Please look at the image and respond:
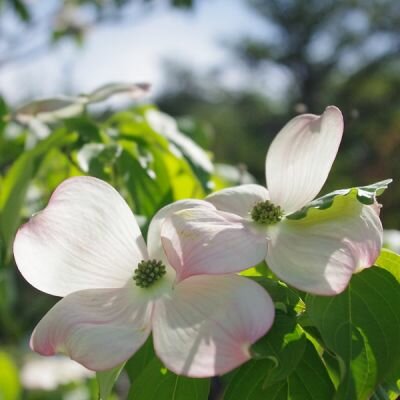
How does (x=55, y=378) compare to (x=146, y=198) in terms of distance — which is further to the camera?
(x=55, y=378)

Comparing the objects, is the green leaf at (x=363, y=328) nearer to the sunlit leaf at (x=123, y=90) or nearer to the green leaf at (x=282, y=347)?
the green leaf at (x=282, y=347)

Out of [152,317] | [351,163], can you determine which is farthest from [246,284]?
[351,163]

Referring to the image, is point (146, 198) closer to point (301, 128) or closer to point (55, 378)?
point (301, 128)

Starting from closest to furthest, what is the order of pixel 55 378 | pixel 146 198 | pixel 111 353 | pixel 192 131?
pixel 111 353 < pixel 146 198 < pixel 192 131 < pixel 55 378

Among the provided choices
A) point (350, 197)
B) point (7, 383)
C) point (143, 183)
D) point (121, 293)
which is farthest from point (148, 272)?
point (7, 383)

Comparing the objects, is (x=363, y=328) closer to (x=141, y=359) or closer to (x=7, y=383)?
(x=141, y=359)

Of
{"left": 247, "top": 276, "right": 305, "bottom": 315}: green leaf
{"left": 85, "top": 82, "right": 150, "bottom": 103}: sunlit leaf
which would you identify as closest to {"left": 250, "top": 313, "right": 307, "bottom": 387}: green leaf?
{"left": 247, "top": 276, "right": 305, "bottom": 315}: green leaf

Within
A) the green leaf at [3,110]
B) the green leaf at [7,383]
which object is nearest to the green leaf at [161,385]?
the green leaf at [3,110]
